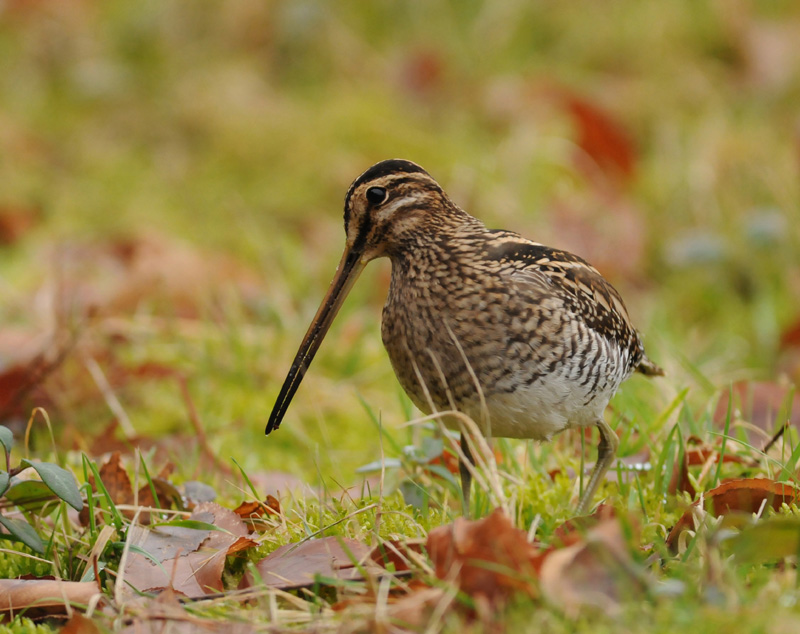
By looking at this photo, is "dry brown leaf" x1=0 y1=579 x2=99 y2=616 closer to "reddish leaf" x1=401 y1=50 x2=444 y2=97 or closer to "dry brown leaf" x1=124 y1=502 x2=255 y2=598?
"dry brown leaf" x1=124 y1=502 x2=255 y2=598

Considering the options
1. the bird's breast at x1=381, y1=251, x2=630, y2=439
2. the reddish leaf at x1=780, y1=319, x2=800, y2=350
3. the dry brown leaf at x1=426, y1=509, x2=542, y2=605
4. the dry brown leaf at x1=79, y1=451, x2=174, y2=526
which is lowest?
the dry brown leaf at x1=79, y1=451, x2=174, y2=526

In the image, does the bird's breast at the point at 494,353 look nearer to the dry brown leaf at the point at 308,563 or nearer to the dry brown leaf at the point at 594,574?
the dry brown leaf at the point at 308,563

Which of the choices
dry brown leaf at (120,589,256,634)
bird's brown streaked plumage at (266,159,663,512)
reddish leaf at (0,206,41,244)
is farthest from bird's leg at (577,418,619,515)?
reddish leaf at (0,206,41,244)

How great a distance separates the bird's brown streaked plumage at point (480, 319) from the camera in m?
3.17

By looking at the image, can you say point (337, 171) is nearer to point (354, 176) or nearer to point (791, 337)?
point (354, 176)

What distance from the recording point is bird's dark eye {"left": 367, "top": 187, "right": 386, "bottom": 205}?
3.37 meters

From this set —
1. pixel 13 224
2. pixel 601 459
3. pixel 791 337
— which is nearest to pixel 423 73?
pixel 13 224

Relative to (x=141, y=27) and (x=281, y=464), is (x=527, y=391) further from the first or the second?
(x=141, y=27)

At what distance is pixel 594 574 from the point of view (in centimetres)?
234

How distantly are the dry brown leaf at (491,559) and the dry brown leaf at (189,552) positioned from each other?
701 mm

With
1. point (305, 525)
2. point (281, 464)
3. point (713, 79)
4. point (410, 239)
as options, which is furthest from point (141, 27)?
point (305, 525)

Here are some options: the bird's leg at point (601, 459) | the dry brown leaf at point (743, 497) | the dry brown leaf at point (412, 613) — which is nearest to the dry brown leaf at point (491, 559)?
the dry brown leaf at point (412, 613)

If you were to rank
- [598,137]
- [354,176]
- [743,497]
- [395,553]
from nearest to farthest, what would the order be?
1. [395,553]
2. [743,497]
3. [354,176]
4. [598,137]

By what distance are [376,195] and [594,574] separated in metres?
1.47
